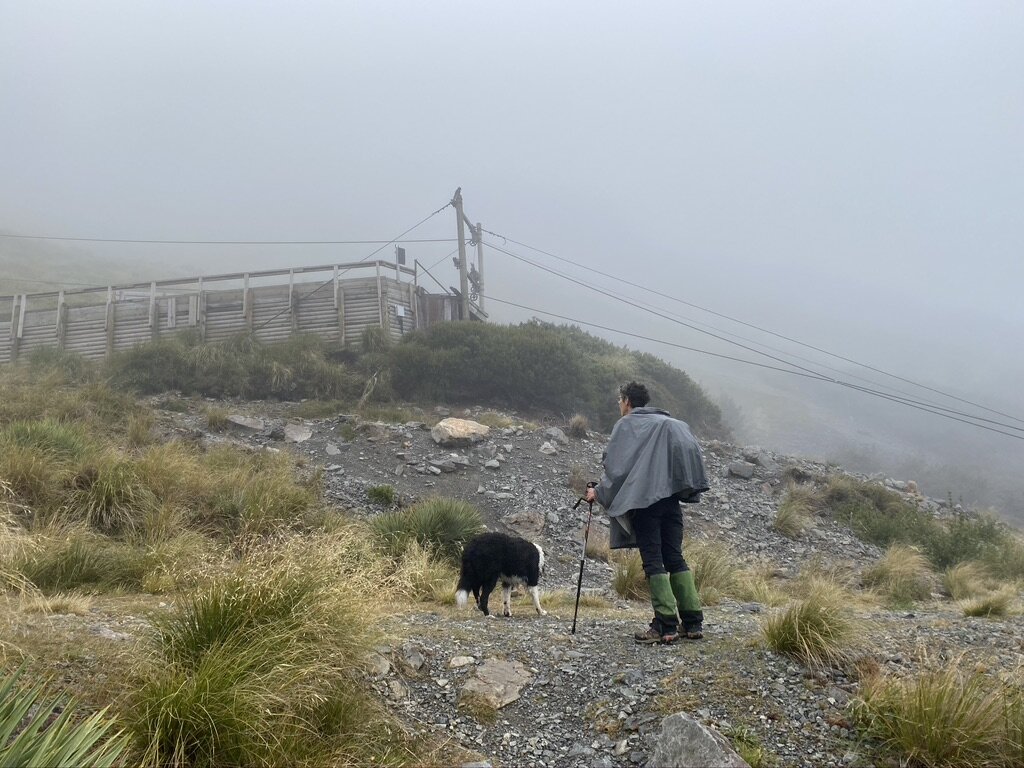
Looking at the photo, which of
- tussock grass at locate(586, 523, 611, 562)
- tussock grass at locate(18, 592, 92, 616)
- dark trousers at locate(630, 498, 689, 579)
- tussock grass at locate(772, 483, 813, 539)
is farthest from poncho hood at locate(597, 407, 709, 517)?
tussock grass at locate(772, 483, 813, 539)

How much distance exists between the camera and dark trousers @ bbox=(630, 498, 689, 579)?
4.88 metres

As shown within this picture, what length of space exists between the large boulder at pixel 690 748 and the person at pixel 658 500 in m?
1.59

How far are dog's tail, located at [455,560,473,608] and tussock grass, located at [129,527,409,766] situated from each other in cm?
194

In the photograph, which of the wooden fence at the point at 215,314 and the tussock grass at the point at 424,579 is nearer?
the tussock grass at the point at 424,579

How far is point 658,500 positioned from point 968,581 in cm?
834

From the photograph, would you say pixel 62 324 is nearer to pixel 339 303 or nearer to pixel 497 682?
pixel 339 303

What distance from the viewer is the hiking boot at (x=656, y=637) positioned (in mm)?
4691

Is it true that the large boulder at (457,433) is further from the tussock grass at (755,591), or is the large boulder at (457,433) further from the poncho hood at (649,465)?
the poncho hood at (649,465)

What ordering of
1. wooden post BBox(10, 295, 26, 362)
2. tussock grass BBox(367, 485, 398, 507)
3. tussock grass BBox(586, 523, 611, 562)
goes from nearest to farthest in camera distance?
tussock grass BBox(586, 523, 611, 562), tussock grass BBox(367, 485, 398, 507), wooden post BBox(10, 295, 26, 362)

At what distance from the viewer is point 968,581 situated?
10219 mm

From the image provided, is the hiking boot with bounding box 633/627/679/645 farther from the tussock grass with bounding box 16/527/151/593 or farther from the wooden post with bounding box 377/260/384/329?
the wooden post with bounding box 377/260/384/329

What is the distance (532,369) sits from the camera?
19234 mm

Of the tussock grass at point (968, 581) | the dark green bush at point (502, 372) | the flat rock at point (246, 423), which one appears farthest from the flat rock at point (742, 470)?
the flat rock at point (246, 423)

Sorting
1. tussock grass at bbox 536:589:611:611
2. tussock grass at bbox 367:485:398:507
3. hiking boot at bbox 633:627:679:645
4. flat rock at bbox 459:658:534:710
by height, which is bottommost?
tussock grass at bbox 367:485:398:507
